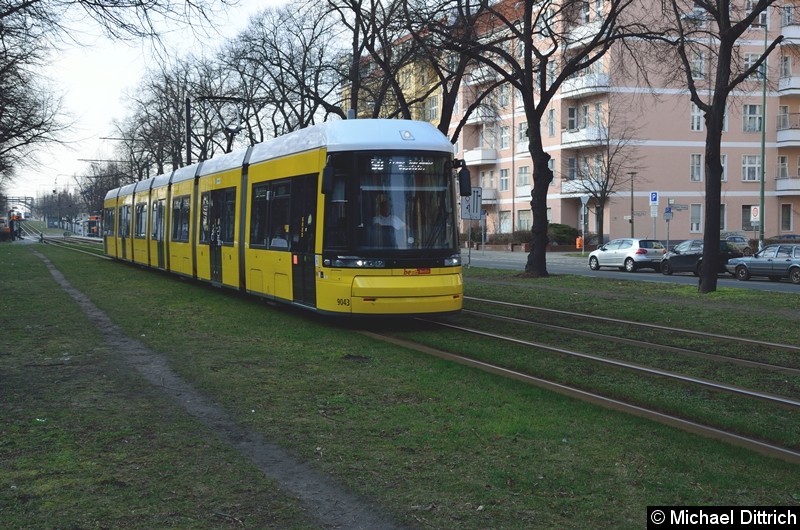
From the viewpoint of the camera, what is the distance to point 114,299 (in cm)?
1905

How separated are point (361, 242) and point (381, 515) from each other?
865cm

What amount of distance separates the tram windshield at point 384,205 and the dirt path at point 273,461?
3.81 meters

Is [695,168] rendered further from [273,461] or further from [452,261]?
[273,461]

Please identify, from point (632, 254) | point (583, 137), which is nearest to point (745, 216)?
point (583, 137)

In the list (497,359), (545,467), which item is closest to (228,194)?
(497,359)

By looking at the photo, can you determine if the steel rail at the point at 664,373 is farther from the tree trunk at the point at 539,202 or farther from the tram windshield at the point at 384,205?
the tree trunk at the point at 539,202

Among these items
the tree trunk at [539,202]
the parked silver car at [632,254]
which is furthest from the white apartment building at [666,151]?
the tree trunk at [539,202]

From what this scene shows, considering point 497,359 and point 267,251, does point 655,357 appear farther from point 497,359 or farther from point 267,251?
point 267,251

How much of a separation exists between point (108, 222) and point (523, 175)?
112 feet

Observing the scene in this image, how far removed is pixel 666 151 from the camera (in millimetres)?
57625

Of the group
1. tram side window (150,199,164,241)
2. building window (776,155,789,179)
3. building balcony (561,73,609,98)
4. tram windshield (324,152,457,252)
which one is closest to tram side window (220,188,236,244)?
tram windshield (324,152,457,252)

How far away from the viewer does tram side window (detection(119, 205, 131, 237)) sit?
34.3 meters

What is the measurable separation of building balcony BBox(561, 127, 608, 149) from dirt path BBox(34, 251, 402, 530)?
46.1 meters

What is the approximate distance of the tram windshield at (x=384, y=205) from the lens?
13.5 metres
